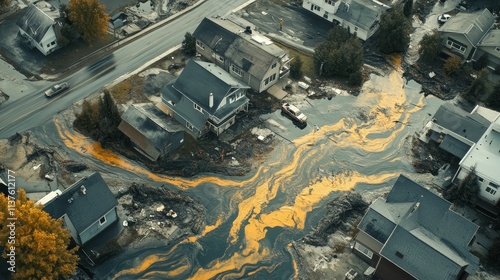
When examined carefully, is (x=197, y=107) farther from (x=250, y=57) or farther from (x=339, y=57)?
(x=339, y=57)

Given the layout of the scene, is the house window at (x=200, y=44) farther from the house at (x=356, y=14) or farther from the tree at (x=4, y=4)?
the tree at (x=4, y=4)

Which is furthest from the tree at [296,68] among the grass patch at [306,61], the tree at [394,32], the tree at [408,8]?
the tree at [408,8]

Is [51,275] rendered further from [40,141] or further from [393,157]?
[393,157]

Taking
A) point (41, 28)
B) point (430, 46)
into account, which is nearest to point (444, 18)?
point (430, 46)

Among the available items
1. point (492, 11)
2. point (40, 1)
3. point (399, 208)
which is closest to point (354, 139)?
point (399, 208)

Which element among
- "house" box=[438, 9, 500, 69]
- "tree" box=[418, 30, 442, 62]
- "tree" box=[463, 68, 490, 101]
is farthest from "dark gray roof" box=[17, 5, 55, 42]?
"tree" box=[463, 68, 490, 101]

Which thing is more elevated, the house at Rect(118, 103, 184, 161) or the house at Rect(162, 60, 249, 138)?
the house at Rect(162, 60, 249, 138)

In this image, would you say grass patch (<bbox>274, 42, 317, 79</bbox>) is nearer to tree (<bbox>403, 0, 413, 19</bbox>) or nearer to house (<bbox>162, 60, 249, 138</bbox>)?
house (<bbox>162, 60, 249, 138</bbox>)
